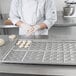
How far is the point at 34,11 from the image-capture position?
1519 mm

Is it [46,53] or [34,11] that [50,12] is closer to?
[34,11]

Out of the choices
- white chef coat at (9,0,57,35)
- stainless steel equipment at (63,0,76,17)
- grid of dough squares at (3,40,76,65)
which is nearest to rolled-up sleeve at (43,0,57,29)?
white chef coat at (9,0,57,35)

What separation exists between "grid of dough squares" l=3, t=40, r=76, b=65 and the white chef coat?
464mm

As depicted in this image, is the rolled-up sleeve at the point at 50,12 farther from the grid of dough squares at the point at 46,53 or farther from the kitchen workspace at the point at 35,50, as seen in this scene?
the grid of dough squares at the point at 46,53

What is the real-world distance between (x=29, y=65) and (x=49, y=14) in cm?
76

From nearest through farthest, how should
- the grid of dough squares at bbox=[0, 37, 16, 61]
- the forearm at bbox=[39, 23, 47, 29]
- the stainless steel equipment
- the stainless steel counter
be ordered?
the stainless steel counter → the grid of dough squares at bbox=[0, 37, 16, 61] → the forearm at bbox=[39, 23, 47, 29] → the stainless steel equipment

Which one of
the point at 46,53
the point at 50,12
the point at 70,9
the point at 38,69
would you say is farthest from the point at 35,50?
the point at 70,9

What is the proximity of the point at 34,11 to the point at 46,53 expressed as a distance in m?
0.68

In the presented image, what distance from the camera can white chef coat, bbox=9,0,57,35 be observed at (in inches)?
59.0

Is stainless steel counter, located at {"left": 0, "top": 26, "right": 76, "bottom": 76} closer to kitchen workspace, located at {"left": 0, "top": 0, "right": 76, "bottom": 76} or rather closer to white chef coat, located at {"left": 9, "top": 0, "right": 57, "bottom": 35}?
kitchen workspace, located at {"left": 0, "top": 0, "right": 76, "bottom": 76}

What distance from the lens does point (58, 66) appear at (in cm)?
80

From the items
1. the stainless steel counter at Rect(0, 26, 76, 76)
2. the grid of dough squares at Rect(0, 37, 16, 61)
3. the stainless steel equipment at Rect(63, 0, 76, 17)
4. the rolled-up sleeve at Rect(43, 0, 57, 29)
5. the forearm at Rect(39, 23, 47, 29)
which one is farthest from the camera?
the stainless steel equipment at Rect(63, 0, 76, 17)

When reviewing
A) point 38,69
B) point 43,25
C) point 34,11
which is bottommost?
point 38,69

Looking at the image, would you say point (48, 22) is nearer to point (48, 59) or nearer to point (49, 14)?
point (49, 14)
